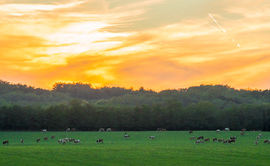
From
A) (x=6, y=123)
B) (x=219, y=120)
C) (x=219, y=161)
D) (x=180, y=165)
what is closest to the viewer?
(x=180, y=165)

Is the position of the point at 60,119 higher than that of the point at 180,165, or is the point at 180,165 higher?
the point at 60,119

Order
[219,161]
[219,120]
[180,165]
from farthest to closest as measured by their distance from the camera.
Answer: [219,120], [219,161], [180,165]

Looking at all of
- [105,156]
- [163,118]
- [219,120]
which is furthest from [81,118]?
[105,156]

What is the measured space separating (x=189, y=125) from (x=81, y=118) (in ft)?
121

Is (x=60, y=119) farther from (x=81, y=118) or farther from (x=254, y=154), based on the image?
(x=254, y=154)

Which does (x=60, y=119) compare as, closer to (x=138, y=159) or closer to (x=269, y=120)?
(x=269, y=120)

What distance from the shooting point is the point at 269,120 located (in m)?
122

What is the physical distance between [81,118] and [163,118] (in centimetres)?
2830

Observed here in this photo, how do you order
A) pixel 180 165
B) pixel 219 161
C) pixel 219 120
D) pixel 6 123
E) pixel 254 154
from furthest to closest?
1. pixel 219 120
2. pixel 6 123
3. pixel 254 154
4. pixel 219 161
5. pixel 180 165

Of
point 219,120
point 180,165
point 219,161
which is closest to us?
point 180,165

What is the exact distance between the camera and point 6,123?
11531 cm

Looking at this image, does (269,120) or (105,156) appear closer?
(105,156)

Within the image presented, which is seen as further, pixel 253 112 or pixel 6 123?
pixel 253 112

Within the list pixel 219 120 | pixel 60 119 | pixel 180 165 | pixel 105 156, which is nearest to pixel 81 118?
pixel 60 119
